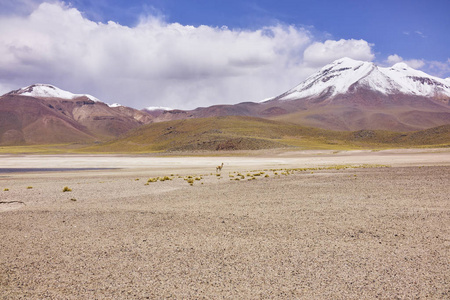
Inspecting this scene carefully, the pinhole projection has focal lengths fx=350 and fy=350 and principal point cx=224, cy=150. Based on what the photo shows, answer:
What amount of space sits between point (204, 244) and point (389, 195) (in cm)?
1181

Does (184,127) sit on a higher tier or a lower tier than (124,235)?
higher

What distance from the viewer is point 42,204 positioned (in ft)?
54.1

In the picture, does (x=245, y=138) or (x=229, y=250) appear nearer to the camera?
(x=229, y=250)

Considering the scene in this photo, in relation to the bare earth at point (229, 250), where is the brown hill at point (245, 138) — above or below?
above

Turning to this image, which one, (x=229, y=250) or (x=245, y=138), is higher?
(x=245, y=138)

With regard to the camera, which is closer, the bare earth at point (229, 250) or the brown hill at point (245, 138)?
the bare earth at point (229, 250)

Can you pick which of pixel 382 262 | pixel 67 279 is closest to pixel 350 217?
pixel 382 262

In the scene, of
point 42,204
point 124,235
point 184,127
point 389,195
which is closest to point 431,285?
point 124,235

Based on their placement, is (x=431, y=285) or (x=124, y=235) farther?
(x=124, y=235)

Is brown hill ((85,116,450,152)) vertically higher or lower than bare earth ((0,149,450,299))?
higher

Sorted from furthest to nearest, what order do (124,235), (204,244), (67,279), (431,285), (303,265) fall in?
(124,235) → (204,244) → (303,265) → (67,279) → (431,285)

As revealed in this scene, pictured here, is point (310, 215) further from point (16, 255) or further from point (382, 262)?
point (16, 255)

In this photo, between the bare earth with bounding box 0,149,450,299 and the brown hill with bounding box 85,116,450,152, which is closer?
the bare earth with bounding box 0,149,450,299

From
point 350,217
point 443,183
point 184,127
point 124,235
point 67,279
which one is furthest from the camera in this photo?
point 184,127
